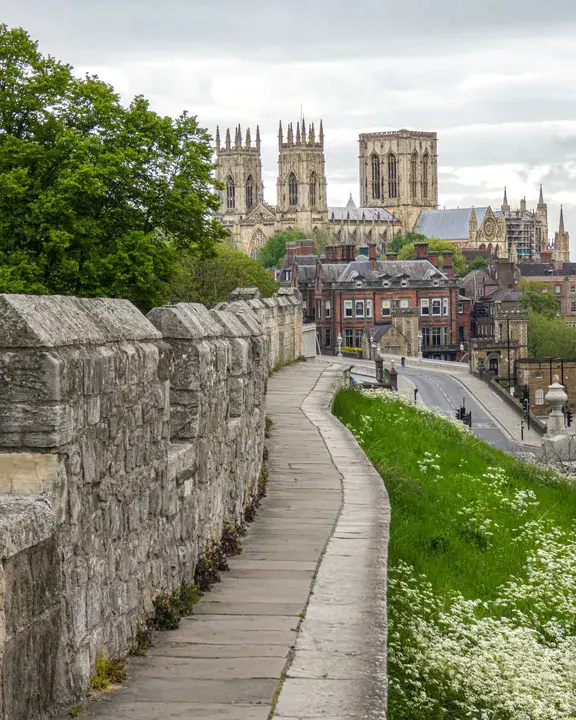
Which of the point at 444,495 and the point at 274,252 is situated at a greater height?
the point at 274,252

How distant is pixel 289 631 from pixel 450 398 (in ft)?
197

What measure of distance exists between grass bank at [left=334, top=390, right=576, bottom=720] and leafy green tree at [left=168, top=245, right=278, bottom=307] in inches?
1451

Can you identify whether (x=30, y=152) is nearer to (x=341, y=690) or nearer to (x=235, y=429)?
(x=235, y=429)

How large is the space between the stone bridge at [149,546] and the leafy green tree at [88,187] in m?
22.0

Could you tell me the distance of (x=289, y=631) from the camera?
7.78 metres

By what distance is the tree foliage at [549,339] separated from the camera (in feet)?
342

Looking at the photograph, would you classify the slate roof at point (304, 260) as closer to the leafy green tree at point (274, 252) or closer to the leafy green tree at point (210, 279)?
the leafy green tree at point (210, 279)

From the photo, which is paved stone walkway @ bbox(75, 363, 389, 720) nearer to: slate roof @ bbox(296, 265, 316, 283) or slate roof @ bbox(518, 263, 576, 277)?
slate roof @ bbox(296, 265, 316, 283)

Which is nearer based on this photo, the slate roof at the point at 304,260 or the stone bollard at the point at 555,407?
the stone bollard at the point at 555,407

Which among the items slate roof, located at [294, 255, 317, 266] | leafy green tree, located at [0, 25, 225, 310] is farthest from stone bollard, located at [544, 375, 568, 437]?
slate roof, located at [294, 255, 317, 266]

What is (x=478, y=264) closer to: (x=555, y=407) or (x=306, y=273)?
(x=306, y=273)

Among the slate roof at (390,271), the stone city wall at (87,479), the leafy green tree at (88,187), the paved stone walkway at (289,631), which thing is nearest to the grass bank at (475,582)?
the paved stone walkway at (289,631)

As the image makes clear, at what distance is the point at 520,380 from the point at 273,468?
6594cm

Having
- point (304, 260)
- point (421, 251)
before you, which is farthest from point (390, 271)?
point (421, 251)
